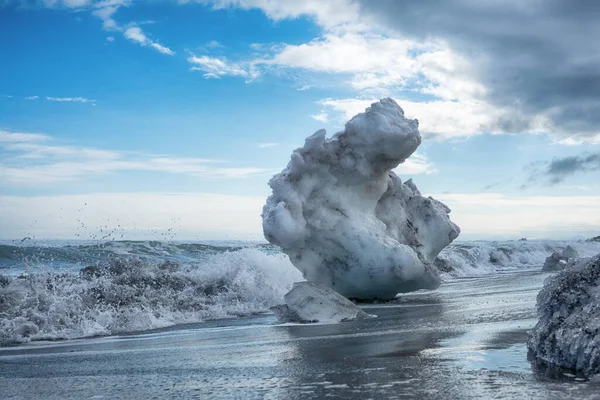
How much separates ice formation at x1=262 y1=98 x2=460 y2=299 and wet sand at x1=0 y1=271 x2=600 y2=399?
8.21 feet

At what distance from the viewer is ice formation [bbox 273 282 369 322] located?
823 centimetres

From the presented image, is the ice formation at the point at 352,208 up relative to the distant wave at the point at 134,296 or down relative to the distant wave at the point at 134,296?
up

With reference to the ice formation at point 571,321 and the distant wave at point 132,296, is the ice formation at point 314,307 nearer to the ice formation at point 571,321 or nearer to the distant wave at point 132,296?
the distant wave at point 132,296

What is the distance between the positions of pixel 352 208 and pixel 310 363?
664 cm

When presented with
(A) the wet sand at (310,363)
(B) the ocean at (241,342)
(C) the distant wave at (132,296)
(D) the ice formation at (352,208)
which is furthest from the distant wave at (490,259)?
(A) the wet sand at (310,363)

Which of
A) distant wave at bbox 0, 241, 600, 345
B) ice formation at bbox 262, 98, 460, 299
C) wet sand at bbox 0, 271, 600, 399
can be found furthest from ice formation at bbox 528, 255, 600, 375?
ice formation at bbox 262, 98, 460, 299

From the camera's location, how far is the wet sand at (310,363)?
12.4 ft

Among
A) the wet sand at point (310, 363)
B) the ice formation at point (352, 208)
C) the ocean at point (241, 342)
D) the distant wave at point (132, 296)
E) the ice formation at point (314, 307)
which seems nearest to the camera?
the wet sand at point (310, 363)

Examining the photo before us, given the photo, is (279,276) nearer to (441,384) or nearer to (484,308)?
(484,308)

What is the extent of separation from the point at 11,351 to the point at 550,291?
225 inches

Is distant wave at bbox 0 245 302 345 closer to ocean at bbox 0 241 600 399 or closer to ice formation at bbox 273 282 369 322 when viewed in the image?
ocean at bbox 0 241 600 399

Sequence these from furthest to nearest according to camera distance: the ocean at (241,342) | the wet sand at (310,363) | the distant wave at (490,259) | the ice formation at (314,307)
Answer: the distant wave at (490,259), the ice formation at (314,307), the ocean at (241,342), the wet sand at (310,363)

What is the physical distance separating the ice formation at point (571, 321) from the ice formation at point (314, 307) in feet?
12.0

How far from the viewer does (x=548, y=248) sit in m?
33.2
